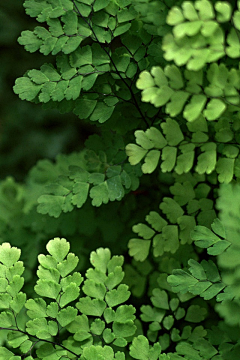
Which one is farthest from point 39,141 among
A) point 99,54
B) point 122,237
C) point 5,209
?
point 99,54

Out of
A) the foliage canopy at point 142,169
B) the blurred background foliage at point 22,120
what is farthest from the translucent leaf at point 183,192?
the blurred background foliage at point 22,120

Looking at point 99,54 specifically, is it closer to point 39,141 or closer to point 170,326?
point 170,326

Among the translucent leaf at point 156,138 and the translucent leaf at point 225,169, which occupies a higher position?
the translucent leaf at point 156,138

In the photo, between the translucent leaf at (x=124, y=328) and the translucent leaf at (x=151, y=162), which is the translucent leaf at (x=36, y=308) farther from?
the translucent leaf at (x=151, y=162)

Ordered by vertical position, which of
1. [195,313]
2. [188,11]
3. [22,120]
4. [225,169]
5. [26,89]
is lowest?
[22,120]

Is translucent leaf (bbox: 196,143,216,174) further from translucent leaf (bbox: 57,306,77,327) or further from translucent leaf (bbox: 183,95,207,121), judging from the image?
translucent leaf (bbox: 57,306,77,327)

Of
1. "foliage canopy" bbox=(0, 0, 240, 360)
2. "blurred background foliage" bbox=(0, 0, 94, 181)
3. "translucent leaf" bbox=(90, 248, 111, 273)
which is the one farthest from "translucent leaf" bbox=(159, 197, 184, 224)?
"blurred background foliage" bbox=(0, 0, 94, 181)

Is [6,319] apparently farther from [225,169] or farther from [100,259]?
[225,169]

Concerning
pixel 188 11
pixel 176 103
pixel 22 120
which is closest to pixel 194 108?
Result: pixel 176 103
